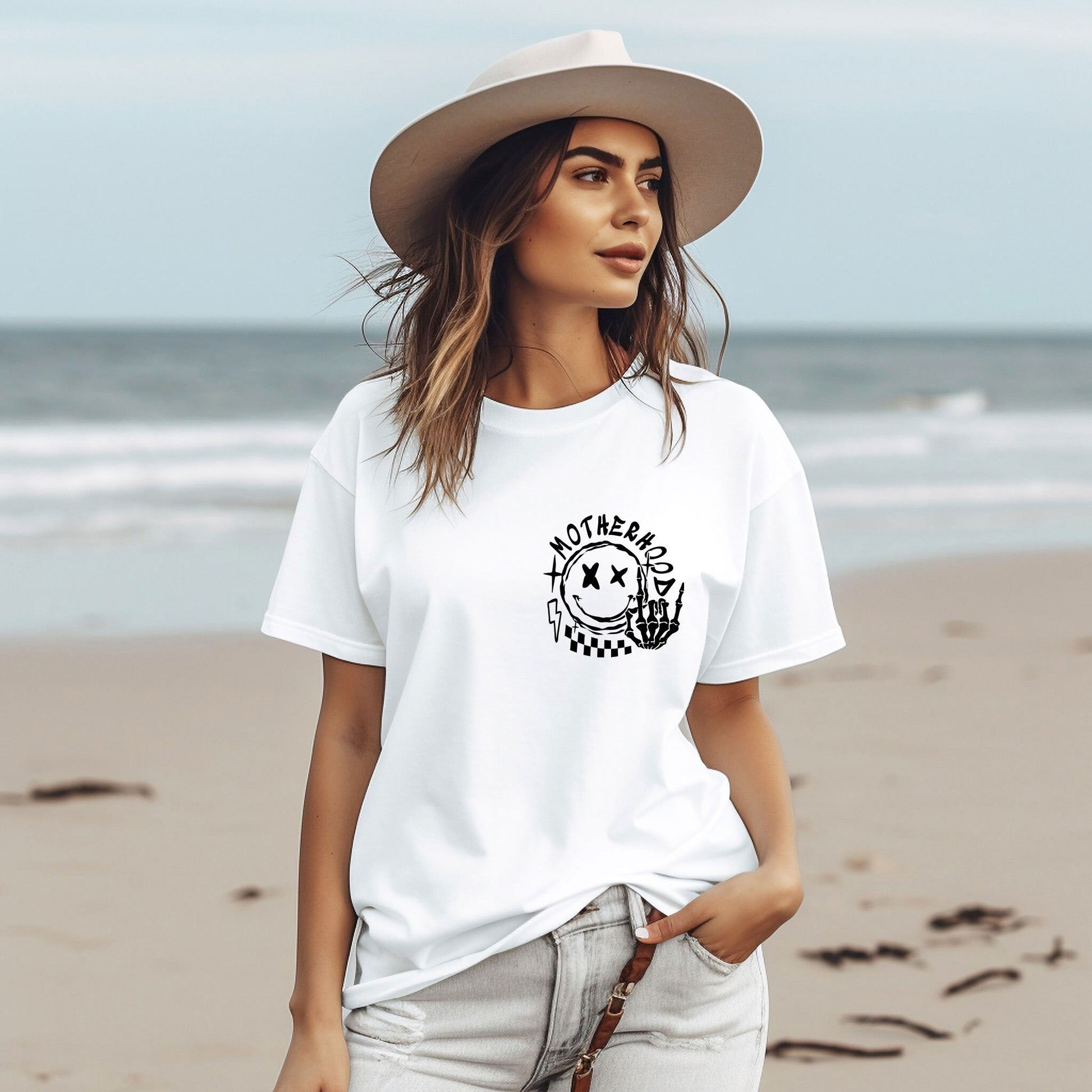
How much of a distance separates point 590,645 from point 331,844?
447 millimetres

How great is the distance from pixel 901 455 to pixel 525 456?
14.4 m

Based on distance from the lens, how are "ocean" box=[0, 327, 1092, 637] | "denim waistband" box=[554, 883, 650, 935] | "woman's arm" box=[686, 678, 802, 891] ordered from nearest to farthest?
"denim waistband" box=[554, 883, 650, 935] → "woman's arm" box=[686, 678, 802, 891] → "ocean" box=[0, 327, 1092, 637]

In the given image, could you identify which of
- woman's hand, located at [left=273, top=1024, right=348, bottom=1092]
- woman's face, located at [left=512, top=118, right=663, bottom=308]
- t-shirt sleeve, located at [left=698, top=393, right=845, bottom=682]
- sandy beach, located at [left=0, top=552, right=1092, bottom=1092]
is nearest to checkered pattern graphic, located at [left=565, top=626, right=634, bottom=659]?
t-shirt sleeve, located at [left=698, top=393, right=845, bottom=682]

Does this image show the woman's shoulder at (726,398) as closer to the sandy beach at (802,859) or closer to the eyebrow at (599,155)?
the eyebrow at (599,155)

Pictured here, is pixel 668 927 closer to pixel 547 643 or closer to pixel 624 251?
pixel 547 643

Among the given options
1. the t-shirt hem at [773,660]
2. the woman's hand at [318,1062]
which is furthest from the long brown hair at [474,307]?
the woman's hand at [318,1062]

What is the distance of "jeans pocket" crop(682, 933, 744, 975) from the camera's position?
1659mm

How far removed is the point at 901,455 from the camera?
15.6 m

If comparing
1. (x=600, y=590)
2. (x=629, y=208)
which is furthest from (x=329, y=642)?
(x=629, y=208)

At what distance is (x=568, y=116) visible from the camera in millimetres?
1748

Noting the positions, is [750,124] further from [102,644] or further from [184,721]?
[102,644]

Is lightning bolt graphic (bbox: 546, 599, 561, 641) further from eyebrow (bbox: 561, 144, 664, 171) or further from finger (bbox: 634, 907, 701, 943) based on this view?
eyebrow (bbox: 561, 144, 664, 171)

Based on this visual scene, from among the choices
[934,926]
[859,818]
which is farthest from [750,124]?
[859,818]

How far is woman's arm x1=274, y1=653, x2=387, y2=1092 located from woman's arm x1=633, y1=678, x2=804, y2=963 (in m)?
0.42
